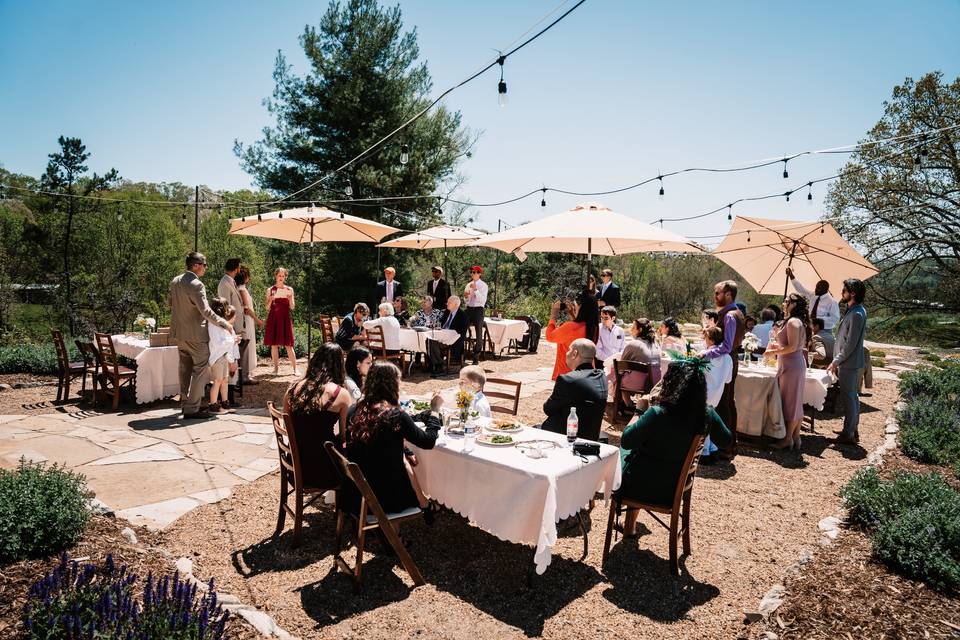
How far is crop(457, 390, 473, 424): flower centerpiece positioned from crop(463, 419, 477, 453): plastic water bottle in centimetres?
5

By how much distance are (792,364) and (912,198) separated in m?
16.8

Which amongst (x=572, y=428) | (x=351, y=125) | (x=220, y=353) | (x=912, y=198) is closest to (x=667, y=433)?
(x=572, y=428)

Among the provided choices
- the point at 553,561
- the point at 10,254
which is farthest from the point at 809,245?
the point at 10,254

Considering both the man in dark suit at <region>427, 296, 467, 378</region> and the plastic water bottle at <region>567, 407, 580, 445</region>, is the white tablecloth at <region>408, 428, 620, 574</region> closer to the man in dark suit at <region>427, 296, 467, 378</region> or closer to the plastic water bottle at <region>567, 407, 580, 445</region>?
the plastic water bottle at <region>567, 407, 580, 445</region>

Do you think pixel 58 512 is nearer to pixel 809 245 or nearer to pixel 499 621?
pixel 499 621

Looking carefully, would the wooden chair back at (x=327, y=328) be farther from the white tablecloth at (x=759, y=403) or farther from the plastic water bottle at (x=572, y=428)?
the plastic water bottle at (x=572, y=428)

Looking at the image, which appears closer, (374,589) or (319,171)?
(374,589)

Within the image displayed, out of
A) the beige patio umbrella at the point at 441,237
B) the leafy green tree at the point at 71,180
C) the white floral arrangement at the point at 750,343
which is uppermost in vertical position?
the leafy green tree at the point at 71,180

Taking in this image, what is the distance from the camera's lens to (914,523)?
351cm

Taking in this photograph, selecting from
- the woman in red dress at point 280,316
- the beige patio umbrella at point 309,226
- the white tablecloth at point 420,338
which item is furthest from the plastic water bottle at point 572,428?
the woman in red dress at point 280,316

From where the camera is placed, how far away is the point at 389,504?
325 cm

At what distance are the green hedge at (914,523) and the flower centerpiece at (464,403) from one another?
2.84 meters

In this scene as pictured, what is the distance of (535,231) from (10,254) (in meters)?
16.2

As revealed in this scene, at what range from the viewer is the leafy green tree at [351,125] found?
57.1 ft
